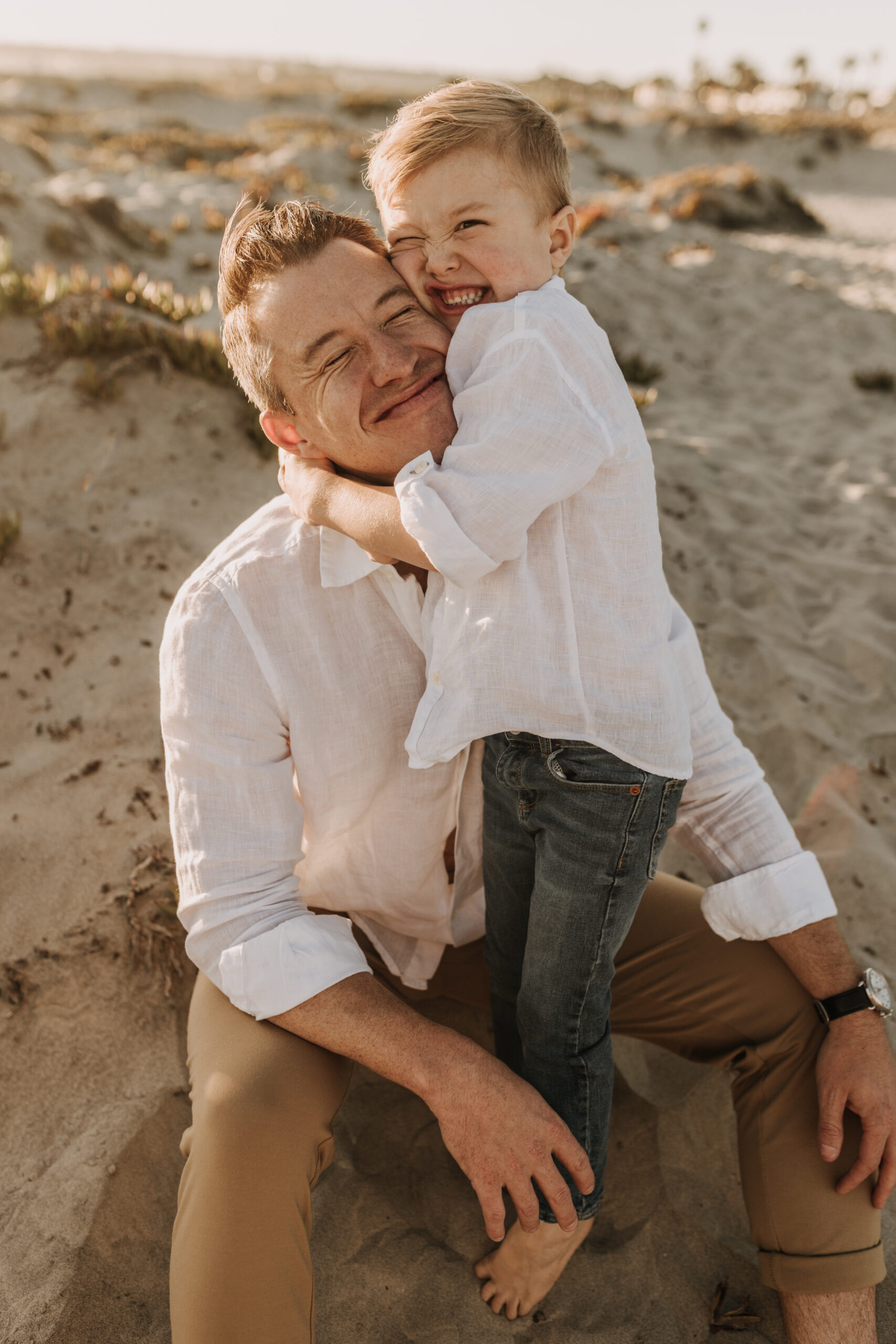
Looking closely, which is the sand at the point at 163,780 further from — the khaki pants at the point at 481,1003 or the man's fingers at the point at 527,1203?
the man's fingers at the point at 527,1203

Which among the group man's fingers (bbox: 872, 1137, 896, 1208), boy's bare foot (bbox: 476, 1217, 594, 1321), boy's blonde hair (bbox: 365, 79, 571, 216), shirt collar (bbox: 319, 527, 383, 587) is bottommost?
boy's bare foot (bbox: 476, 1217, 594, 1321)

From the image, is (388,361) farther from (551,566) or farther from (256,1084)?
(256,1084)

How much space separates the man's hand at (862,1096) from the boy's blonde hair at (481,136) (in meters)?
2.20

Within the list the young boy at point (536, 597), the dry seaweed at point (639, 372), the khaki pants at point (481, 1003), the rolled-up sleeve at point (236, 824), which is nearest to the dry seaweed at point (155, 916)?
the khaki pants at point (481, 1003)

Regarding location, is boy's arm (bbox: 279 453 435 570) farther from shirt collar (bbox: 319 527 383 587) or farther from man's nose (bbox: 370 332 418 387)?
man's nose (bbox: 370 332 418 387)

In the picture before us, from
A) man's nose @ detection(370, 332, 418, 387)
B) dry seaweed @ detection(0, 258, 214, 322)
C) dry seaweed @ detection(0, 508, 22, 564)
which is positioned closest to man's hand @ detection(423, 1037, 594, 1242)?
man's nose @ detection(370, 332, 418, 387)

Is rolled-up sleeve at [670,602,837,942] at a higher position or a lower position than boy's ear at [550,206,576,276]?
lower

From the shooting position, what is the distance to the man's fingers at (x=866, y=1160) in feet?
6.25

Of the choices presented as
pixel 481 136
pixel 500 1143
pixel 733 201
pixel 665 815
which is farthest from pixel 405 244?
pixel 733 201

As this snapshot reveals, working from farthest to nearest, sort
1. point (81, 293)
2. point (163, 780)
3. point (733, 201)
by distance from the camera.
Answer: point (733, 201) → point (81, 293) → point (163, 780)

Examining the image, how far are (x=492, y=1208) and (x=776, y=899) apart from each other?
0.98 m

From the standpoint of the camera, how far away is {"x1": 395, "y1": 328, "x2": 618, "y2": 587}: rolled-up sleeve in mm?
1636

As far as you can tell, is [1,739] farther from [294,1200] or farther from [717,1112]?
[717,1112]

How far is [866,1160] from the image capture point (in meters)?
1.91
